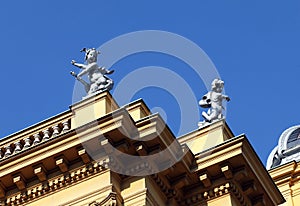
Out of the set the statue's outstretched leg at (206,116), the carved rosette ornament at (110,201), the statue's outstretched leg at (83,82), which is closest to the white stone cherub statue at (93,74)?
the statue's outstretched leg at (83,82)

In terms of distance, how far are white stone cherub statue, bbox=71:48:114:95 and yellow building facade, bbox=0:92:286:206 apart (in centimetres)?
55

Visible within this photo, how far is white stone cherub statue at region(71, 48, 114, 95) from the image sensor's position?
92.3 feet

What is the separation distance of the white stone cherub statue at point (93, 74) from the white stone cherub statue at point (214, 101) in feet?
8.59

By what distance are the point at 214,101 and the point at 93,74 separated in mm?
3164

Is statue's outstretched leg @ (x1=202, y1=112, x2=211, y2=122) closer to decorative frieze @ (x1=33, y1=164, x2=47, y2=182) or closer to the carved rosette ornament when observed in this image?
the carved rosette ornament

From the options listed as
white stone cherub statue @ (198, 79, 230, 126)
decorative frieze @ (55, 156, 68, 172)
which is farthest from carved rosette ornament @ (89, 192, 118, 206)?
white stone cherub statue @ (198, 79, 230, 126)

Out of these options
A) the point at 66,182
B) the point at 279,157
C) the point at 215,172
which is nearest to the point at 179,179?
the point at 215,172

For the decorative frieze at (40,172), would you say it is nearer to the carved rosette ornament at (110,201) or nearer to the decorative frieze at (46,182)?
the decorative frieze at (46,182)

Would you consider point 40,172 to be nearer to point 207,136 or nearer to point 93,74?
point 93,74

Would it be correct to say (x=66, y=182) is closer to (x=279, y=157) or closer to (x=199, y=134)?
(x=199, y=134)

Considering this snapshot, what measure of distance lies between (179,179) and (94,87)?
309 cm

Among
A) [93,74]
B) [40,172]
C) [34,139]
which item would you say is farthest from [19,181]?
[93,74]

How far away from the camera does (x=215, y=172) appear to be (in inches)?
1075

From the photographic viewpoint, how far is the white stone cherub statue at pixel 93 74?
28.1 m
